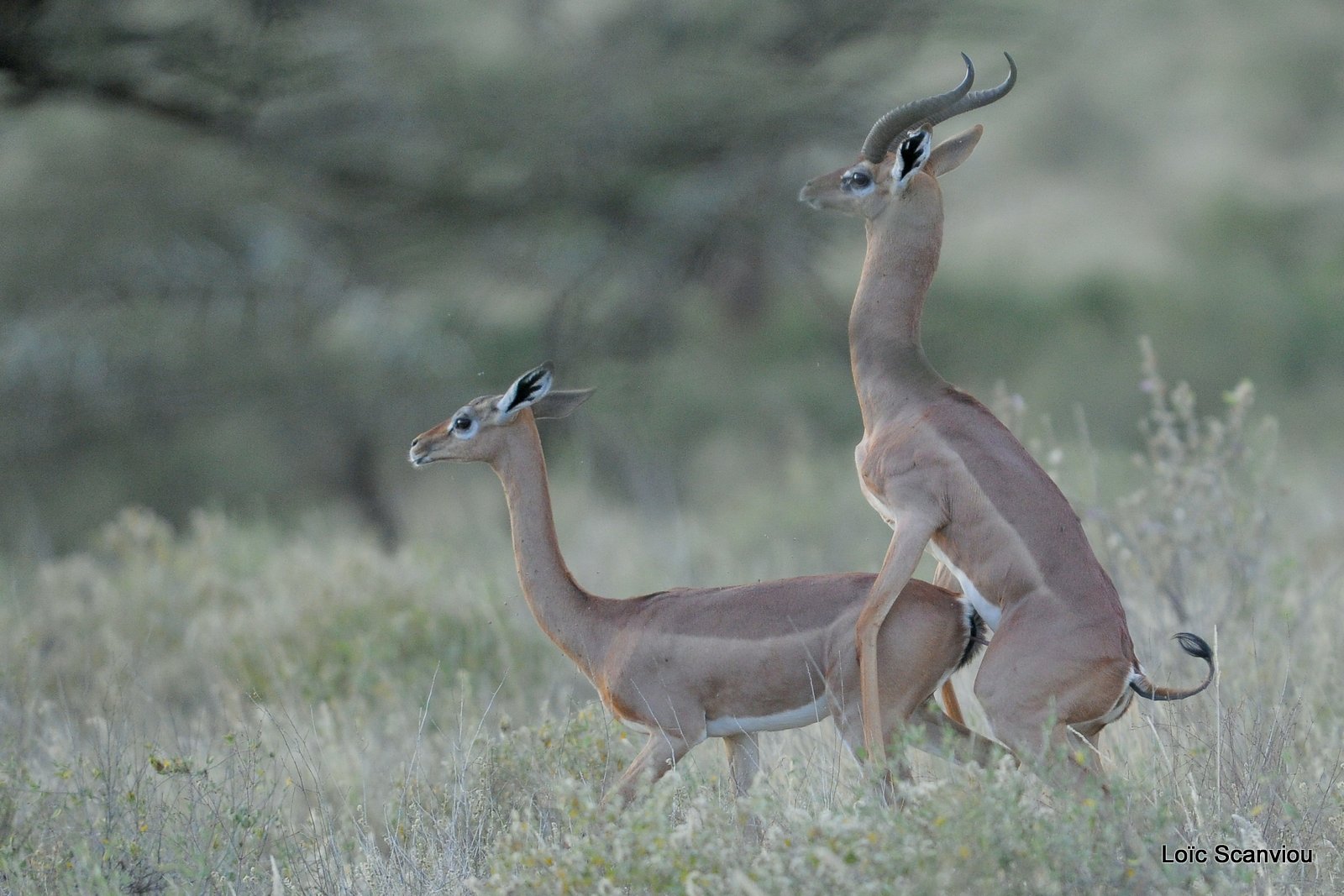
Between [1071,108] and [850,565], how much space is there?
75.9ft

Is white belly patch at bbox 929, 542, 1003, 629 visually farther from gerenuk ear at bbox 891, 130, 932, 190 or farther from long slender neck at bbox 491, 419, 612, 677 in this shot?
gerenuk ear at bbox 891, 130, 932, 190

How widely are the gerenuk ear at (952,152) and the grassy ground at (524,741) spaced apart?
55.7 inches

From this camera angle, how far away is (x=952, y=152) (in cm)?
545

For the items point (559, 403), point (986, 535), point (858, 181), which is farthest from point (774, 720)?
point (858, 181)

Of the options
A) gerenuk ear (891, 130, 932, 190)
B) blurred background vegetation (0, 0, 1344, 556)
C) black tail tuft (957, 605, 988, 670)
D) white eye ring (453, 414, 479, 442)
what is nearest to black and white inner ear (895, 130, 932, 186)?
gerenuk ear (891, 130, 932, 190)

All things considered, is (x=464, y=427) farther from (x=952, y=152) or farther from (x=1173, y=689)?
(x=1173, y=689)

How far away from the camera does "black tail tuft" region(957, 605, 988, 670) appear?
4.72 meters

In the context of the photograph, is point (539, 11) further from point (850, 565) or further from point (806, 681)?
point (806, 681)

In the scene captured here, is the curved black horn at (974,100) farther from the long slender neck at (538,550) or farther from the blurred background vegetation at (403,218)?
the blurred background vegetation at (403,218)

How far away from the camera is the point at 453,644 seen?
7898 millimetres

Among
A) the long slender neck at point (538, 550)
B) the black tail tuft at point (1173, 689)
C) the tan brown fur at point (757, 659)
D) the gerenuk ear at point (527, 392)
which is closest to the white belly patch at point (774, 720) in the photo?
the tan brown fur at point (757, 659)

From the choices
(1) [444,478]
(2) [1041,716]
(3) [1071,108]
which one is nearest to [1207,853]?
(2) [1041,716]

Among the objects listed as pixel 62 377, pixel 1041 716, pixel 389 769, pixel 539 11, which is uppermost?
pixel 539 11

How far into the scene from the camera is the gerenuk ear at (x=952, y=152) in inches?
214
